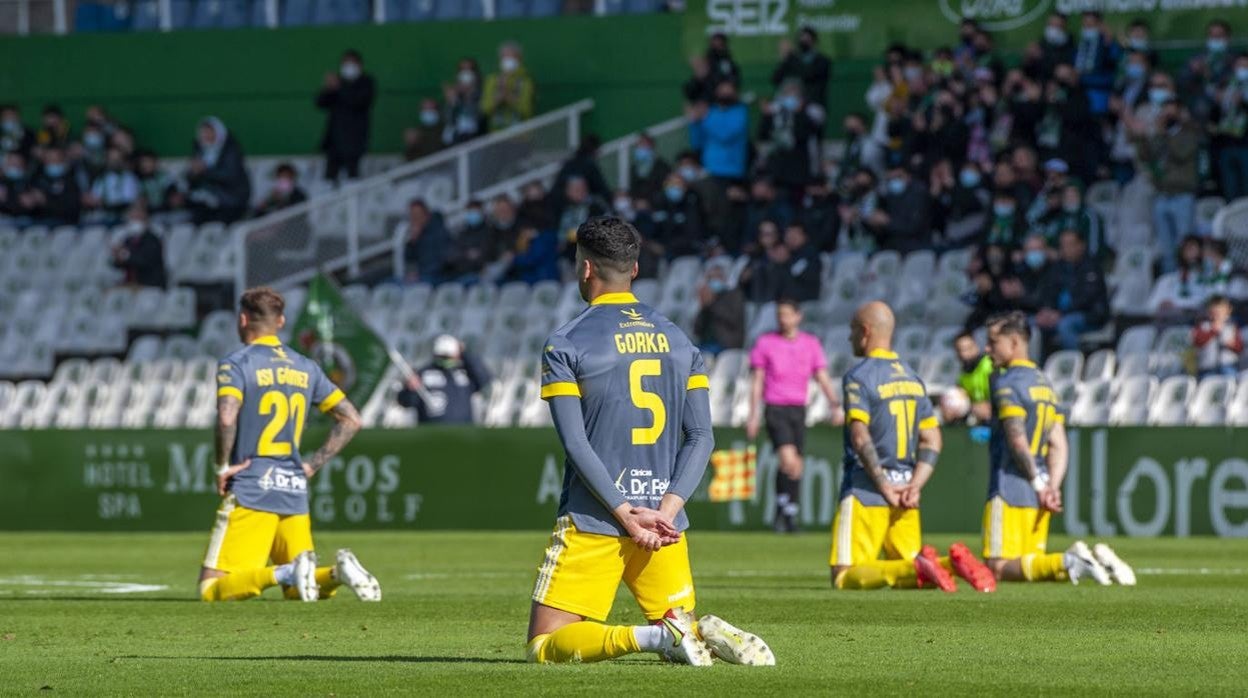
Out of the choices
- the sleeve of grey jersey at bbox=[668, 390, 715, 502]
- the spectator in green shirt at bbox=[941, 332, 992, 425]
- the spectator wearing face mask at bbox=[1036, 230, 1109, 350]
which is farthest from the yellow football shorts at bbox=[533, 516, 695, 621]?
the spectator wearing face mask at bbox=[1036, 230, 1109, 350]

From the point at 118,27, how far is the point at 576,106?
8233 mm

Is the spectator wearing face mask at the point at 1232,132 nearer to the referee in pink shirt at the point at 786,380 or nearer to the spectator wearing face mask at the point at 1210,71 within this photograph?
the spectator wearing face mask at the point at 1210,71

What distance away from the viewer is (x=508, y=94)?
31969 mm

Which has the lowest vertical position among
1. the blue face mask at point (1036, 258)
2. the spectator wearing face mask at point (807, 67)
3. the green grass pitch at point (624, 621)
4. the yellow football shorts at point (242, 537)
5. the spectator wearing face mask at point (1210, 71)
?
the green grass pitch at point (624, 621)

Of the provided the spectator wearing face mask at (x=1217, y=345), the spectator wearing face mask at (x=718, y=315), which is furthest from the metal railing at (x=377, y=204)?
the spectator wearing face mask at (x=1217, y=345)

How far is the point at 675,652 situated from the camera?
873 centimetres

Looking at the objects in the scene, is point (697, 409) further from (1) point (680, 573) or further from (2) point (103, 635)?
(2) point (103, 635)

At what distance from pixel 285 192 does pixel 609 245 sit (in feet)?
77.6

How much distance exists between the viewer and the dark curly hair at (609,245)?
892cm

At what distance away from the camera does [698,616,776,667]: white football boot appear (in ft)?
28.6

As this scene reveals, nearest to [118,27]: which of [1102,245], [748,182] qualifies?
[748,182]

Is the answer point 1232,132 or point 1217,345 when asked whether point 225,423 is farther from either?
point 1232,132

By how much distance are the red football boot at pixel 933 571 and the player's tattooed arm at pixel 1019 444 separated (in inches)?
46.5

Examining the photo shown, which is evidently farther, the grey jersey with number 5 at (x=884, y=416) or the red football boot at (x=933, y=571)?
the grey jersey with number 5 at (x=884, y=416)
